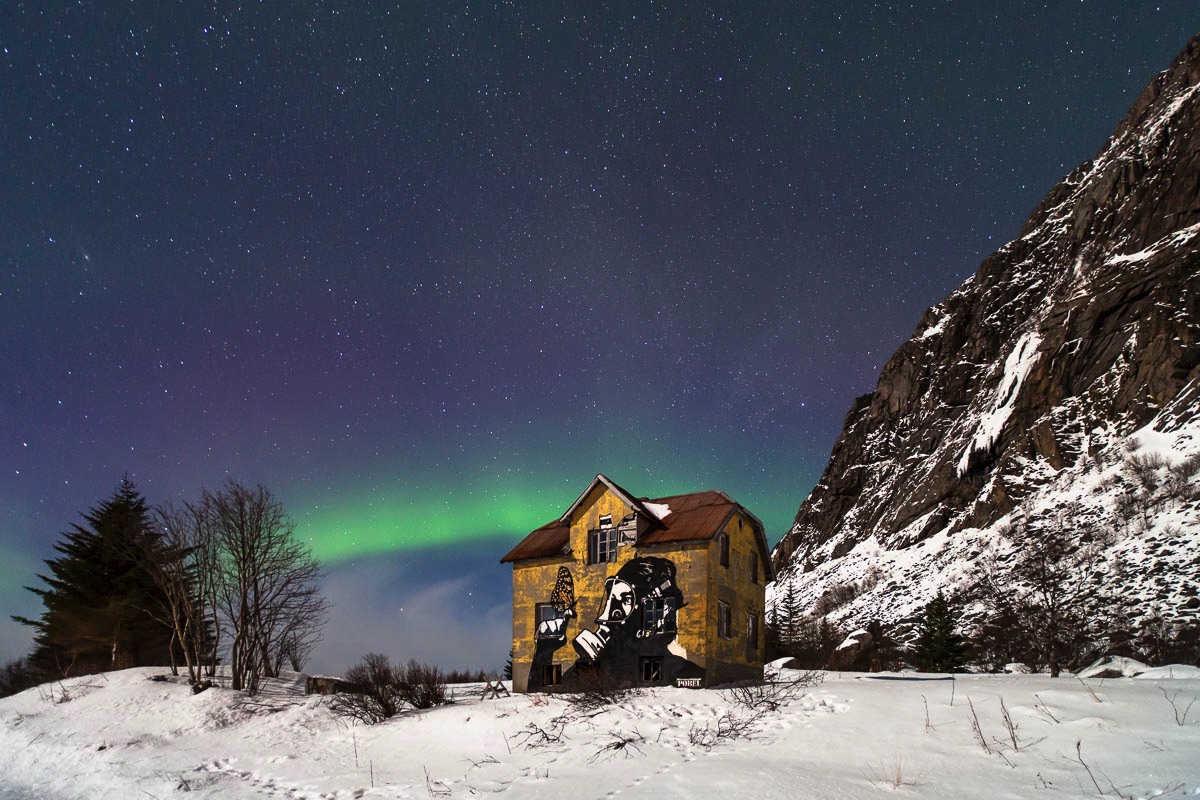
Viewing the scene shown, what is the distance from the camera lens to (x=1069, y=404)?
106062 mm

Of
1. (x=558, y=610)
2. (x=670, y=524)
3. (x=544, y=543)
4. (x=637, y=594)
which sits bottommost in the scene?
(x=558, y=610)

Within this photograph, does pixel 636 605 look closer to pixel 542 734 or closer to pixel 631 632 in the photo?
pixel 631 632

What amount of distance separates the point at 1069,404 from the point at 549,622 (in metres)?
103

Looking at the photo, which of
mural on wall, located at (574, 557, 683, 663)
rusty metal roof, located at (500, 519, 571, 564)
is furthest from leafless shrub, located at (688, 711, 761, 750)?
rusty metal roof, located at (500, 519, 571, 564)

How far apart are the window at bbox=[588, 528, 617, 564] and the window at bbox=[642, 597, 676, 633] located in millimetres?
2487

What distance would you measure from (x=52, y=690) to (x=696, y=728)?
2820 cm

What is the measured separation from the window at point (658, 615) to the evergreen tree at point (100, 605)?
25577 millimetres

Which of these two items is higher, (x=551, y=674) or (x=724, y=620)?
(x=724, y=620)

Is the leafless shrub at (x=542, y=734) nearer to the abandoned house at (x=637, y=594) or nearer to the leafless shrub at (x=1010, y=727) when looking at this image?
the abandoned house at (x=637, y=594)

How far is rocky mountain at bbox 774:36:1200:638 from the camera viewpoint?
8081cm

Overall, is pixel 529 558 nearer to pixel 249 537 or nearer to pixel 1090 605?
pixel 249 537

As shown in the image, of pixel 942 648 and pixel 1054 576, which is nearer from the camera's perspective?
pixel 942 648

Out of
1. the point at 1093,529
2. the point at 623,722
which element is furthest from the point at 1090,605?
the point at 623,722

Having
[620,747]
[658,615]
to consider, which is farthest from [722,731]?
[658,615]
